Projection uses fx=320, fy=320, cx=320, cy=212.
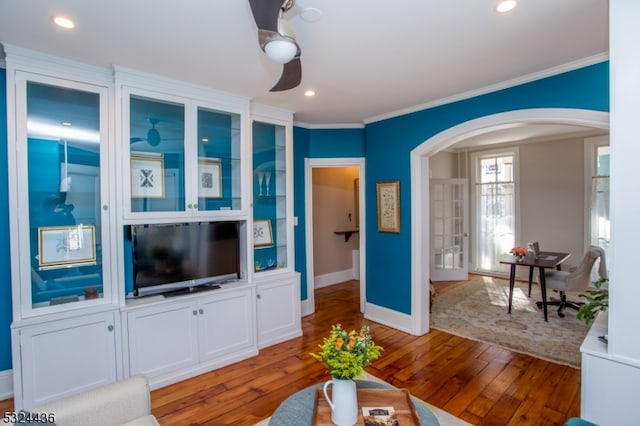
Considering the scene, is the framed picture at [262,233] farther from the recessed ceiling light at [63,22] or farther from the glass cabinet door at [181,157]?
the recessed ceiling light at [63,22]

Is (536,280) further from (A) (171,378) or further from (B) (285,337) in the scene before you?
(A) (171,378)

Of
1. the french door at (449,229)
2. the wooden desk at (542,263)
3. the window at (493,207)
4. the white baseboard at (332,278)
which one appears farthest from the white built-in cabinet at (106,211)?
the window at (493,207)

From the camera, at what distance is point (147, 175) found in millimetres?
2873

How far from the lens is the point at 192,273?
3.03 meters

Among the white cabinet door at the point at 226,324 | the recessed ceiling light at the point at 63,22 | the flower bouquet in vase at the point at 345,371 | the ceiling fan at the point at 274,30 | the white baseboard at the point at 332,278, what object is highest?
the recessed ceiling light at the point at 63,22

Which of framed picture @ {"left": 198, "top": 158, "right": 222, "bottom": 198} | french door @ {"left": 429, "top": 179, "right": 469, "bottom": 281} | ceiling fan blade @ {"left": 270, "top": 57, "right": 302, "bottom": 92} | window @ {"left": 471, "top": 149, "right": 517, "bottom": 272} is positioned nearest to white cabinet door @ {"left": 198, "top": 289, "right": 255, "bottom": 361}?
framed picture @ {"left": 198, "top": 158, "right": 222, "bottom": 198}

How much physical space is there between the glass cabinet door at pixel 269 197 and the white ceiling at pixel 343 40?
722mm

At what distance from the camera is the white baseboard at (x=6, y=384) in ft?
8.31

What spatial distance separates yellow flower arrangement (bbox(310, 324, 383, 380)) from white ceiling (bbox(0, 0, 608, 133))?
1807mm

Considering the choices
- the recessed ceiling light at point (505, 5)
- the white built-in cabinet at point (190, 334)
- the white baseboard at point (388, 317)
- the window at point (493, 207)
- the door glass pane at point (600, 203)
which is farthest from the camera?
the window at point (493, 207)

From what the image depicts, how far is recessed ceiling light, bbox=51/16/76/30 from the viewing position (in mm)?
1932

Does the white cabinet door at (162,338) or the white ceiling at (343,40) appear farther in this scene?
the white cabinet door at (162,338)

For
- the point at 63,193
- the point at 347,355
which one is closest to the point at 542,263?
Result: the point at 347,355

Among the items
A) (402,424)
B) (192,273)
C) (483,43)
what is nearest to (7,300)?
(192,273)
